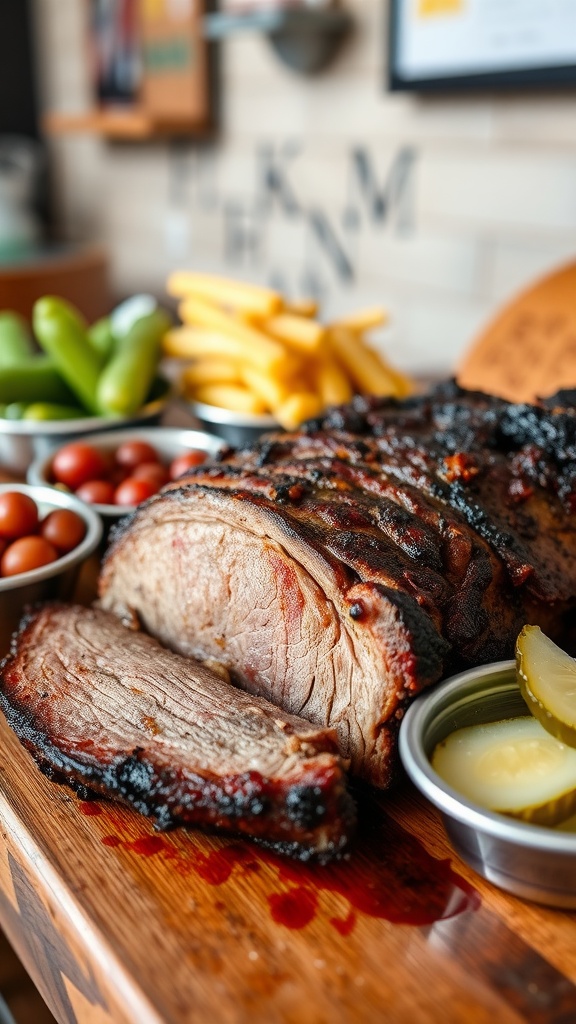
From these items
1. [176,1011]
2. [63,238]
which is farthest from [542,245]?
[63,238]

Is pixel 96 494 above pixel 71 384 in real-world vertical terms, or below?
below

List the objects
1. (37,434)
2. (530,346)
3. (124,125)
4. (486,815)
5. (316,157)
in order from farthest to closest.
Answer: (124,125)
(316,157)
(530,346)
(37,434)
(486,815)

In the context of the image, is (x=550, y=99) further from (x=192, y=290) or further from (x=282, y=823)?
(x=282, y=823)

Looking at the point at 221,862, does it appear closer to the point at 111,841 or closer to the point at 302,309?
the point at 111,841

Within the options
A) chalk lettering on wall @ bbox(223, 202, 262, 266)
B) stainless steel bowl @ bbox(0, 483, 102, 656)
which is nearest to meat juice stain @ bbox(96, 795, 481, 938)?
stainless steel bowl @ bbox(0, 483, 102, 656)

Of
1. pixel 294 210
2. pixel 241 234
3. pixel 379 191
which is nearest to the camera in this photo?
pixel 379 191

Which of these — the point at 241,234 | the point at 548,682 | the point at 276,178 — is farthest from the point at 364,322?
the point at 241,234
